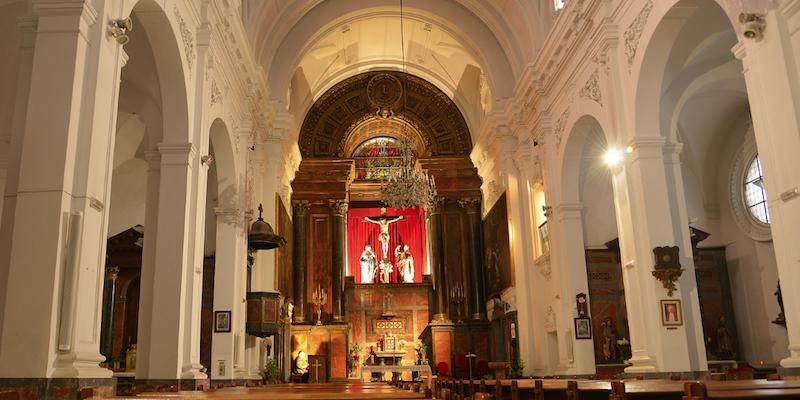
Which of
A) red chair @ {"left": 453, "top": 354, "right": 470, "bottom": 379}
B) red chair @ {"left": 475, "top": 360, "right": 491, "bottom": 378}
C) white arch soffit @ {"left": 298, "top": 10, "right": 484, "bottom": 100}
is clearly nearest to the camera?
red chair @ {"left": 475, "top": 360, "right": 491, "bottom": 378}

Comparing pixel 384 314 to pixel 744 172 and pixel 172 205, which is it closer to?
pixel 744 172

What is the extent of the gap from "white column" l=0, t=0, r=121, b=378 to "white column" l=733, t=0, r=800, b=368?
6.06 m

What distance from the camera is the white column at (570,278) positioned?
39.3 ft

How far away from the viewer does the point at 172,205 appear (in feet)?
28.7

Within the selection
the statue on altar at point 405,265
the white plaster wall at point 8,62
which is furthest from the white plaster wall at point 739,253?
the white plaster wall at point 8,62

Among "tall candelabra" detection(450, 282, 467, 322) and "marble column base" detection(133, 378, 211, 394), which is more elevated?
"tall candelabra" detection(450, 282, 467, 322)

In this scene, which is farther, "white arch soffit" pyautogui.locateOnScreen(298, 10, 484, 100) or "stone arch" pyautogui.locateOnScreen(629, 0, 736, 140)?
"white arch soffit" pyautogui.locateOnScreen(298, 10, 484, 100)

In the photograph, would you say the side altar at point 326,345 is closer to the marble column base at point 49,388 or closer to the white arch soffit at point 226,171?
the white arch soffit at point 226,171

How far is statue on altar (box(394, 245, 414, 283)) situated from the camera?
2088 centimetres

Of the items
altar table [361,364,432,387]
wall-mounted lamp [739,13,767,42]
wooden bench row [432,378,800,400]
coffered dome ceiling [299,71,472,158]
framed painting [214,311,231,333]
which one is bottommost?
wooden bench row [432,378,800,400]

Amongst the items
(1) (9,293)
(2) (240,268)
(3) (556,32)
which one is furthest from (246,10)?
(1) (9,293)

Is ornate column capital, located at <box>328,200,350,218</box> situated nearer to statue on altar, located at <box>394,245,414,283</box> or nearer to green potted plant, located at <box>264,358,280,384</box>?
statue on altar, located at <box>394,245,414,283</box>

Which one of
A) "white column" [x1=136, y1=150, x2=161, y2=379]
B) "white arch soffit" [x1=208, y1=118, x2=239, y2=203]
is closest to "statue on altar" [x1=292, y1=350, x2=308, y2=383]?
"white arch soffit" [x1=208, y1=118, x2=239, y2=203]

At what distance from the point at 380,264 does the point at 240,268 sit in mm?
9495
